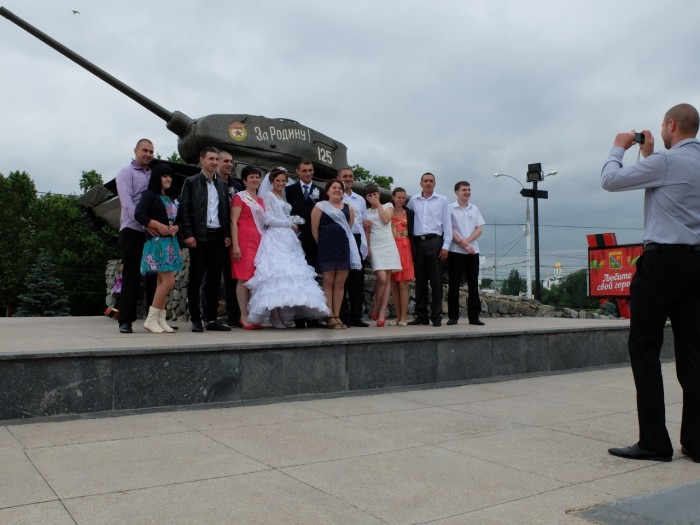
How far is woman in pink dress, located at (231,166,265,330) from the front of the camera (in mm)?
6703

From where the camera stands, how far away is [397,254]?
7.69m

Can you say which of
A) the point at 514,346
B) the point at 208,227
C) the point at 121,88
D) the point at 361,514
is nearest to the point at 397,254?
the point at 514,346

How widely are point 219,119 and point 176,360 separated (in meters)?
6.73

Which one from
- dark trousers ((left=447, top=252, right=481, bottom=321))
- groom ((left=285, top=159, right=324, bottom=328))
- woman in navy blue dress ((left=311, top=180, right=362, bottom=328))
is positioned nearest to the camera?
woman in navy blue dress ((left=311, top=180, right=362, bottom=328))

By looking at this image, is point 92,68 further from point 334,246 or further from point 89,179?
point 89,179

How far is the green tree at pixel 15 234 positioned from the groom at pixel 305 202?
137ft

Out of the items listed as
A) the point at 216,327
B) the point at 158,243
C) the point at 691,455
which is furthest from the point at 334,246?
the point at 691,455

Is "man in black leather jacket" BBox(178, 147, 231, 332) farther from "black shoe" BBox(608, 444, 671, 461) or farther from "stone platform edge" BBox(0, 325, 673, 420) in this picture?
"black shoe" BBox(608, 444, 671, 461)

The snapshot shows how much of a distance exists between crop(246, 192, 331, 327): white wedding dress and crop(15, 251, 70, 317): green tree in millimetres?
23368

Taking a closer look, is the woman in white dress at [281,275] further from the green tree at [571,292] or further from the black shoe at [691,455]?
the green tree at [571,292]

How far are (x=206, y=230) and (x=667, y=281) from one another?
4382 millimetres

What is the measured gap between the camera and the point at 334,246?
686 centimetres

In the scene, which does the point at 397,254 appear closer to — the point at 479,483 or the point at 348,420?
the point at 348,420

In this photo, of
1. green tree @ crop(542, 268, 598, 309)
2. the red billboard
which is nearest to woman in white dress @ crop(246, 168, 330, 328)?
the red billboard
